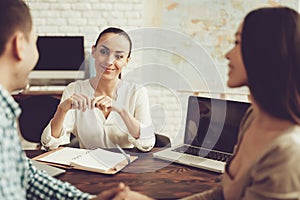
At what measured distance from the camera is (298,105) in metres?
0.99

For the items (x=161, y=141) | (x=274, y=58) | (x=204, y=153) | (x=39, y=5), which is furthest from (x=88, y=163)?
(x=39, y=5)

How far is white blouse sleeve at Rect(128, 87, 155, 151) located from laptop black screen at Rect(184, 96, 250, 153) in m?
0.19

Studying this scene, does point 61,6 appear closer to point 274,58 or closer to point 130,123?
point 130,123

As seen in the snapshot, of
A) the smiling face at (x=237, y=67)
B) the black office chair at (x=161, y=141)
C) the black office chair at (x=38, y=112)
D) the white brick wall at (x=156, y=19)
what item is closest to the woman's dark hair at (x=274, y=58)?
the smiling face at (x=237, y=67)

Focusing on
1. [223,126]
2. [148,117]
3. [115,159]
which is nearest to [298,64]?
[223,126]

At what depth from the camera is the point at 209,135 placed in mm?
1821

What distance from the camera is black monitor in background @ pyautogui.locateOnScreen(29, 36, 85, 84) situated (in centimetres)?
412

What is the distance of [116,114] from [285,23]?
1344 millimetres

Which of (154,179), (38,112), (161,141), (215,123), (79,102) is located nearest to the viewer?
(154,179)

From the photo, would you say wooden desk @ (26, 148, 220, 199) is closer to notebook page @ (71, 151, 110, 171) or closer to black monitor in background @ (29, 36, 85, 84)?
notebook page @ (71, 151, 110, 171)

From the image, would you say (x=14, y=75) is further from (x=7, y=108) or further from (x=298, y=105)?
(x=298, y=105)

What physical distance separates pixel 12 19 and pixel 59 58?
119 inches

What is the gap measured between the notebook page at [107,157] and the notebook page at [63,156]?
8 cm

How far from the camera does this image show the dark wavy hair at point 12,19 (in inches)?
45.6
